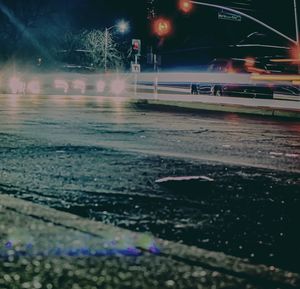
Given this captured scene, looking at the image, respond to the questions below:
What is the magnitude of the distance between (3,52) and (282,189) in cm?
6363

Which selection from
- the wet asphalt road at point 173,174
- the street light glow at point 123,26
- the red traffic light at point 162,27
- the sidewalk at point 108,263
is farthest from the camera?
the street light glow at point 123,26

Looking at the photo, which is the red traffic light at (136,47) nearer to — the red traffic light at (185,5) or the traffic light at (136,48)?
the traffic light at (136,48)

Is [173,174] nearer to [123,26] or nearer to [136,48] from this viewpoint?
[136,48]

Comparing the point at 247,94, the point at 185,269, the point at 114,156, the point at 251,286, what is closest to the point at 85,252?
the point at 185,269

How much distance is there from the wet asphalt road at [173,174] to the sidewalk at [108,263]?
288 millimetres

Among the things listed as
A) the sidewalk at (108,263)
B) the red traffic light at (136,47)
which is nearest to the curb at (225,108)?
the red traffic light at (136,47)

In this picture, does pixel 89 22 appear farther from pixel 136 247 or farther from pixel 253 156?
pixel 136 247

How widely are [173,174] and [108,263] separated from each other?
13.6 feet

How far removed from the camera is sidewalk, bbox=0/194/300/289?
3.77 m

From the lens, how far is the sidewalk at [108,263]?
377 centimetres

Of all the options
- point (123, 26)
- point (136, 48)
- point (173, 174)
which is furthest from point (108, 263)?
point (123, 26)

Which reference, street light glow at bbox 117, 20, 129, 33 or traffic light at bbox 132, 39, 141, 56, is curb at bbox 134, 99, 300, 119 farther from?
street light glow at bbox 117, 20, 129, 33

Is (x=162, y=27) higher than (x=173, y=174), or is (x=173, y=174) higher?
(x=162, y=27)

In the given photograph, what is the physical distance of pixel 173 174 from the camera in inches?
324
